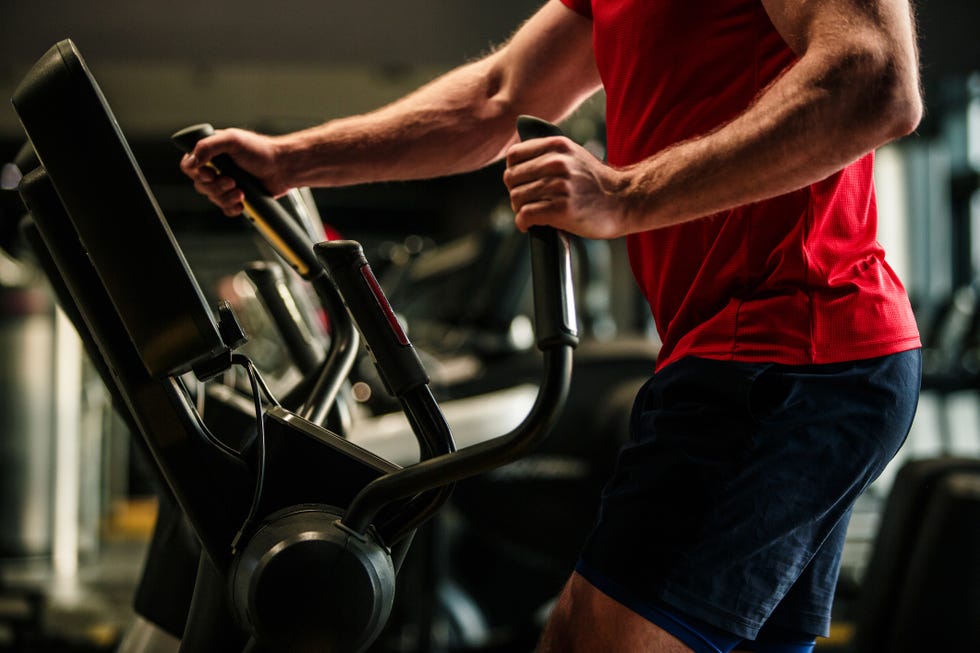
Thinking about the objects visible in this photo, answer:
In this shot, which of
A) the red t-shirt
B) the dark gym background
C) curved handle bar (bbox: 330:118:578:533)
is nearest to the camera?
curved handle bar (bbox: 330:118:578:533)

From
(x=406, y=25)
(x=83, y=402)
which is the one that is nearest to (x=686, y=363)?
(x=83, y=402)

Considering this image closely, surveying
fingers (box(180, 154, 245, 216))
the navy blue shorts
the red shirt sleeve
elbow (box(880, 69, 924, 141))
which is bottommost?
the navy blue shorts

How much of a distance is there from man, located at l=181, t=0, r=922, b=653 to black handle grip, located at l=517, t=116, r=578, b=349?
0.8 inches

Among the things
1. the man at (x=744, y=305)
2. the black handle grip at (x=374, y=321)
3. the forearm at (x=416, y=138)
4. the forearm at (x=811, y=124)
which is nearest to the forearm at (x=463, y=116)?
the forearm at (x=416, y=138)

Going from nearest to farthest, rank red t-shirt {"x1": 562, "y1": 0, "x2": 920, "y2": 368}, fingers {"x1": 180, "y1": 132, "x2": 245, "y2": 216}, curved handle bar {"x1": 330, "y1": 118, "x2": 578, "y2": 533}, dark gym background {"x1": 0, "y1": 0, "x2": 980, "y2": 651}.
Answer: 1. curved handle bar {"x1": 330, "y1": 118, "x2": 578, "y2": 533}
2. red t-shirt {"x1": 562, "y1": 0, "x2": 920, "y2": 368}
3. fingers {"x1": 180, "y1": 132, "x2": 245, "y2": 216}
4. dark gym background {"x1": 0, "y1": 0, "x2": 980, "y2": 651}

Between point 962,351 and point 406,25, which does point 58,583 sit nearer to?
point 406,25

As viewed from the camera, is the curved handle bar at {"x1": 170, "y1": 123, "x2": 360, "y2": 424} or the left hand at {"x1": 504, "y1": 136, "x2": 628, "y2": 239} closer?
the left hand at {"x1": 504, "y1": 136, "x2": 628, "y2": 239}

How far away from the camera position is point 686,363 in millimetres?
1109

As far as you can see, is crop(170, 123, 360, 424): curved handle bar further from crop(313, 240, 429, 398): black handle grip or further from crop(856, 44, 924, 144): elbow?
crop(856, 44, 924, 144): elbow

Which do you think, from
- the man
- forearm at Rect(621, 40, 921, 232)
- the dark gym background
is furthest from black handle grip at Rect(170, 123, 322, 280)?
forearm at Rect(621, 40, 921, 232)

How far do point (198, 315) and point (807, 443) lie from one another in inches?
24.3

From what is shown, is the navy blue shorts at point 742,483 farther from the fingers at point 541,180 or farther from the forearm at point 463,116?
the forearm at point 463,116

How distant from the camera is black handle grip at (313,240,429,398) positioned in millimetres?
1034

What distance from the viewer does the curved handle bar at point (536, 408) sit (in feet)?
3.10
